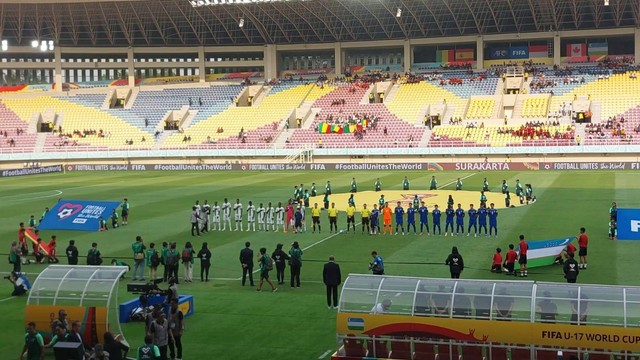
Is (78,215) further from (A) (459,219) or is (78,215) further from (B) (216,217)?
(A) (459,219)

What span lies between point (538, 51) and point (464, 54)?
8.39 m

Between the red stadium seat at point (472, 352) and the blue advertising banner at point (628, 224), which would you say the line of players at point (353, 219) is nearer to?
the blue advertising banner at point (628, 224)

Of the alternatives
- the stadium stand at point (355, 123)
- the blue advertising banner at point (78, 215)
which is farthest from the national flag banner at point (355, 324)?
the stadium stand at point (355, 123)

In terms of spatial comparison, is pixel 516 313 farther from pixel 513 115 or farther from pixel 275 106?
pixel 275 106

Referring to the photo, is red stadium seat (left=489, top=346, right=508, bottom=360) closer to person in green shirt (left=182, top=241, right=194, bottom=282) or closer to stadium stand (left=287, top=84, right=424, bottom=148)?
person in green shirt (left=182, top=241, right=194, bottom=282)

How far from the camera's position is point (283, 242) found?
30.9 meters

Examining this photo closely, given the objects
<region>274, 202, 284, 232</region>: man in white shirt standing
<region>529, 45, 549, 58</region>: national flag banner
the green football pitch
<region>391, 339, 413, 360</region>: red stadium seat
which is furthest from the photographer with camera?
<region>529, 45, 549, 58</region>: national flag banner

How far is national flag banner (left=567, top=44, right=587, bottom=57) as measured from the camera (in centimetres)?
8606

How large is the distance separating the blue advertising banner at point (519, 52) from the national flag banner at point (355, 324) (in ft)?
254

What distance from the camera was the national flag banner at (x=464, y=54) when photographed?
90.5 m

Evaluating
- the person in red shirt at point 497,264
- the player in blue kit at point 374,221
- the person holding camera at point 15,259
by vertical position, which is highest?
the player in blue kit at point 374,221

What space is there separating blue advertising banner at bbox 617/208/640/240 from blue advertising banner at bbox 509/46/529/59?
2418 inches

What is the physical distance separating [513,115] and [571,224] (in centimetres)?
4560

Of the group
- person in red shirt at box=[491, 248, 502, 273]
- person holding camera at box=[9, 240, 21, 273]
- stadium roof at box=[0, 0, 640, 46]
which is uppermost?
stadium roof at box=[0, 0, 640, 46]
